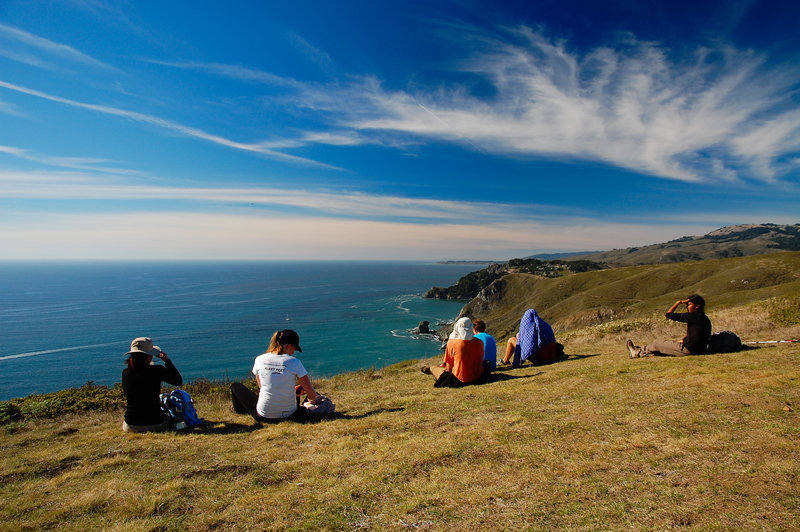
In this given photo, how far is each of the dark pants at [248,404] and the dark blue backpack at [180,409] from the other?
88cm

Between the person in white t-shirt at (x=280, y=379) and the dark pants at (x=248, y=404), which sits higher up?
the person in white t-shirt at (x=280, y=379)

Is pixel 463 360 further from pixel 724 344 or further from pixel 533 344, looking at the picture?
pixel 724 344

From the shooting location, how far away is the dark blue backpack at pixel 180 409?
340 inches

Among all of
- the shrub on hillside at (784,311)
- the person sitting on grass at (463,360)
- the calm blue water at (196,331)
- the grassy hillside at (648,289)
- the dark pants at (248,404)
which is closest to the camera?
the dark pants at (248,404)

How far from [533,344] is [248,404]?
10005 mm

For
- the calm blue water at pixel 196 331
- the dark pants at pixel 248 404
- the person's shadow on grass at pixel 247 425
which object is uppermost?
the dark pants at pixel 248 404

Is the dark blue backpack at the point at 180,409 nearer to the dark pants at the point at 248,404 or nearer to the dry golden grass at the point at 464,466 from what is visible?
the dry golden grass at the point at 464,466

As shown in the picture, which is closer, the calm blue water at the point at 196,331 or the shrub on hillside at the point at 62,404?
the shrub on hillside at the point at 62,404

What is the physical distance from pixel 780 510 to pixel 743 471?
90 cm

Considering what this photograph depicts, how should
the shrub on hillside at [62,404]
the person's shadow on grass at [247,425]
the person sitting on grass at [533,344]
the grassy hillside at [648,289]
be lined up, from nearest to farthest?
the person's shadow on grass at [247,425], the shrub on hillside at [62,404], the person sitting on grass at [533,344], the grassy hillside at [648,289]

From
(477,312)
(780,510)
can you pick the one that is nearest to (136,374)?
(780,510)

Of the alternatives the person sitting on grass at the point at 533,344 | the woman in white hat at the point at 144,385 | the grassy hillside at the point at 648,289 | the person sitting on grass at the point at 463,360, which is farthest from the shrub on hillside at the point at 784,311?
the woman in white hat at the point at 144,385

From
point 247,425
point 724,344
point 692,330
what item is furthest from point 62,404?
point 724,344

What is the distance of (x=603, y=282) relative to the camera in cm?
8025
